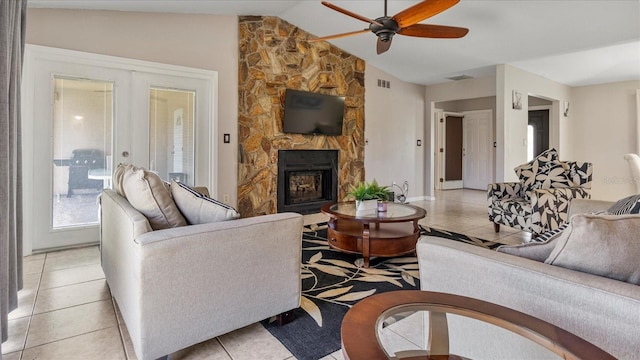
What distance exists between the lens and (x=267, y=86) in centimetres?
477

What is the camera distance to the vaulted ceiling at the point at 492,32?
3561 millimetres

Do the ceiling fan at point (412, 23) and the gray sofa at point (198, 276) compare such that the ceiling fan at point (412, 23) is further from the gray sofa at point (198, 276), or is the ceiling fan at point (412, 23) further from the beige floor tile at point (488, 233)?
the beige floor tile at point (488, 233)

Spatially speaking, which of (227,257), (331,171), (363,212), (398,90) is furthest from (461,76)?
(227,257)

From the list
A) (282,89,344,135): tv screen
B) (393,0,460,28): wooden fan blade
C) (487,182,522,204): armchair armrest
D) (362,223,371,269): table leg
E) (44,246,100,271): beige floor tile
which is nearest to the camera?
(393,0,460,28): wooden fan blade

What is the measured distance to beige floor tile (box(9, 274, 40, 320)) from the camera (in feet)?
6.48

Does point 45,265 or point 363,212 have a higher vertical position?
point 363,212

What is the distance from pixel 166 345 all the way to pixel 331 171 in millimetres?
4286

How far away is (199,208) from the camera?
1.74 meters

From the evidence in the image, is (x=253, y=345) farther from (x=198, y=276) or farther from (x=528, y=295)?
(x=528, y=295)

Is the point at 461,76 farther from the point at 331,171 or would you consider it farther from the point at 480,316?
the point at 480,316

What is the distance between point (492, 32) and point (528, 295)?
422cm

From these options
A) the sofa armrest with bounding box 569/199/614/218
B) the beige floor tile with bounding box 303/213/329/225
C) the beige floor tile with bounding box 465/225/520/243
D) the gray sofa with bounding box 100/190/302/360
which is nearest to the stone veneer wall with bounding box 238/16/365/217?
the beige floor tile with bounding box 303/213/329/225

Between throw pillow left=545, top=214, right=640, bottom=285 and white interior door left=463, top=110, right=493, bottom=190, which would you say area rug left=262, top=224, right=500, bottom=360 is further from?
white interior door left=463, top=110, right=493, bottom=190

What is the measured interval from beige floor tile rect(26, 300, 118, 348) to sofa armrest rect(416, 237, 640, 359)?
1.81m
